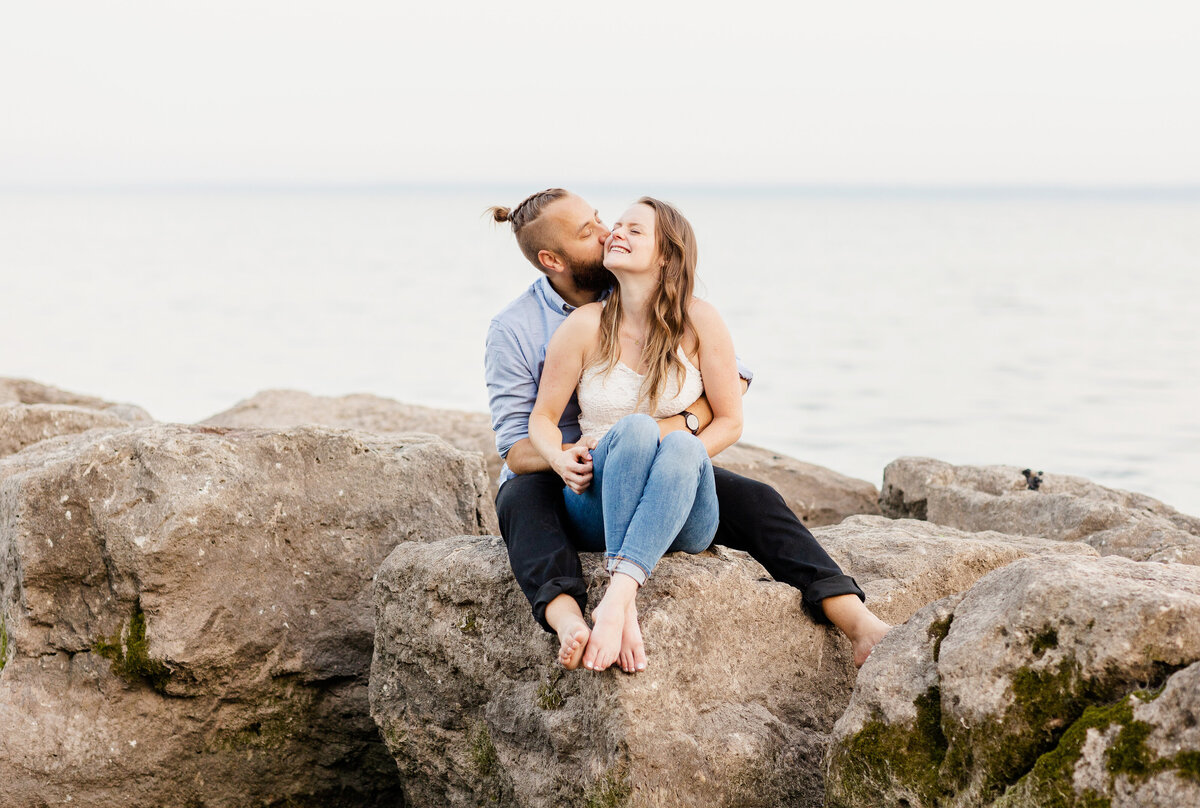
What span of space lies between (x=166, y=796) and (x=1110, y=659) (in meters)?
3.11

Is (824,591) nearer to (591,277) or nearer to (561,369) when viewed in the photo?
(561,369)

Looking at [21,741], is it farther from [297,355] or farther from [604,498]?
[297,355]

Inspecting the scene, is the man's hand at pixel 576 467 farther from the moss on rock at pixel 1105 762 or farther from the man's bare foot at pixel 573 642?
the moss on rock at pixel 1105 762

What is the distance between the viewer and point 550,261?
407 cm

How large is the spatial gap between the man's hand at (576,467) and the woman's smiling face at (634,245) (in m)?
0.65

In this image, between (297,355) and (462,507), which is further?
(297,355)

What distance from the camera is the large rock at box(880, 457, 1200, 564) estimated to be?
489cm

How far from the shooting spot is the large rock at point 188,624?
380cm

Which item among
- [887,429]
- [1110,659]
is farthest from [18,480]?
[887,429]

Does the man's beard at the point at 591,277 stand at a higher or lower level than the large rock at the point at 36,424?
higher

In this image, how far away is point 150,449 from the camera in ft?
12.9

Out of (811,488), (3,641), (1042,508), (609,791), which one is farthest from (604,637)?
(811,488)

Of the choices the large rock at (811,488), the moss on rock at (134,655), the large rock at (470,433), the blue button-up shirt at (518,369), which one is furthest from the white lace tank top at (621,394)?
the large rock at (811,488)

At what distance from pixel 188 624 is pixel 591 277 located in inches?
73.2
